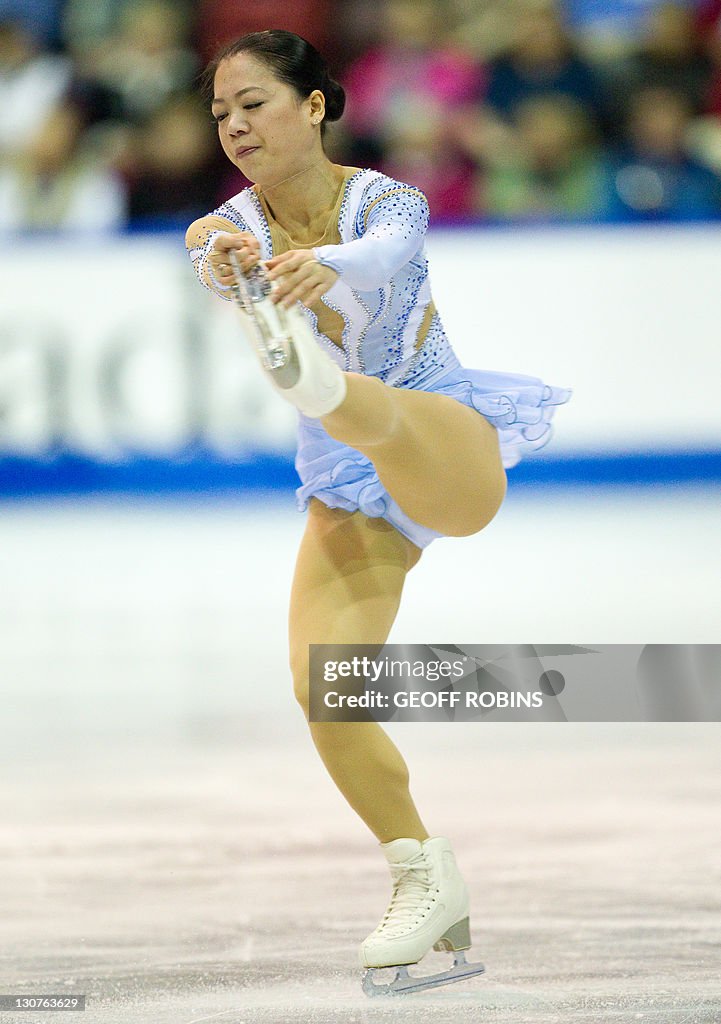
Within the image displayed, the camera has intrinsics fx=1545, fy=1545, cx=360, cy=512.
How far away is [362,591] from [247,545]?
3645mm

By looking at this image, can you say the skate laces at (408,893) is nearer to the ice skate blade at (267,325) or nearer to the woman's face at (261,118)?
the ice skate blade at (267,325)

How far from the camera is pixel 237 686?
4.12 meters

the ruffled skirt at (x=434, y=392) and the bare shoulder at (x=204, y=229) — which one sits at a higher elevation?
the bare shoulder at (x=204, y=229)

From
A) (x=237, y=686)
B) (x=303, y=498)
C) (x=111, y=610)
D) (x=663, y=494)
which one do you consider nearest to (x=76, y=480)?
(x=111, y=610)

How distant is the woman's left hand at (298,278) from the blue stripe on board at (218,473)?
4802 millimetres

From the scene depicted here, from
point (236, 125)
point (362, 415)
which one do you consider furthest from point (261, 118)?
point (362, 415)

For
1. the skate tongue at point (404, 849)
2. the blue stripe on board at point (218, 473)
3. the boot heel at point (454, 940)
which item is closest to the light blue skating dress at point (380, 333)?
the skate tongue at point (404, 849)

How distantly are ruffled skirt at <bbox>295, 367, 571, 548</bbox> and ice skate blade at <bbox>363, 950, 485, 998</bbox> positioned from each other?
690mm

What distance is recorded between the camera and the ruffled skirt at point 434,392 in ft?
8.37

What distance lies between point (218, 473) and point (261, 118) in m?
4.68

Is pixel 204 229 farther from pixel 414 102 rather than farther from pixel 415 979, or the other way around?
pixel 414 102

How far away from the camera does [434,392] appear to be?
8.57 feet

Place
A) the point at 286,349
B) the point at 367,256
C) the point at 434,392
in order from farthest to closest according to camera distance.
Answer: the point at 434,392 → the point at 367,256 → the point at 286,349

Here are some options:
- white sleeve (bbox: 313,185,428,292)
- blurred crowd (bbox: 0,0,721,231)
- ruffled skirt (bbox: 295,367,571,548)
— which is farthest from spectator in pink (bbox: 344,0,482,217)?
white sleeve (bbox: 313,185,428,292)
